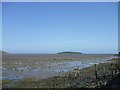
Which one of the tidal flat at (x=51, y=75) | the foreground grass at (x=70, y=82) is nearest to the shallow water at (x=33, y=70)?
the tidal flat at (x=51, y=75)

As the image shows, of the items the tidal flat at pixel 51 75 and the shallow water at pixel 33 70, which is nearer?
the tidal flat at pixel 51 75

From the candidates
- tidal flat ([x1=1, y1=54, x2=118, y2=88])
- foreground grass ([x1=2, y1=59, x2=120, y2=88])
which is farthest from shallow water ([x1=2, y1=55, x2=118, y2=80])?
foreground grass ([x1=2, y1=59, x2=120, y2=88])

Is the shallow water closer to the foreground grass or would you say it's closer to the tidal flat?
the tidal flat

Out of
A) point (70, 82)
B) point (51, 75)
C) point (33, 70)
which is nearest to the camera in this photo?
point (70, 82)

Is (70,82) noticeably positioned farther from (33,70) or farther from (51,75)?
(33,70)

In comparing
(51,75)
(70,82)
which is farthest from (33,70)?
(70,82)

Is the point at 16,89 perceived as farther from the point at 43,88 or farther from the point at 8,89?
the point at 43,88

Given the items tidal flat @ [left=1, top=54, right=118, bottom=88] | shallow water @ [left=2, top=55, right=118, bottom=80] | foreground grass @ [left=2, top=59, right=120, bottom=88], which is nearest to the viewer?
foreground grass @ [left=2, top=59, right=120, bottom=88]

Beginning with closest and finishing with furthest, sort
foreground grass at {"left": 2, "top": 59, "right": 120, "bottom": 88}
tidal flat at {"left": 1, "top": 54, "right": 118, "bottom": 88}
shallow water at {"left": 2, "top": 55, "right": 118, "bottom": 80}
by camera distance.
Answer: foreground grass at {"left": 2, "top": 59, "right": 120, "bottom": 88}
tidal flat at {"left": 1, "top": 54, "right": 118, "bottom": 88}
shallow water at {"left": 2, "top": 55, "right": 118, "bottom": 80}

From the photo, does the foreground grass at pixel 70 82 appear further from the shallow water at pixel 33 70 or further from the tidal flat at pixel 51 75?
the shallow water at pixel 33 70

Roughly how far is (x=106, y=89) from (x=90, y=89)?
5.71 ft

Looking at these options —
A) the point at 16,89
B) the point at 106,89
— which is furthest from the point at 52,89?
the point at 106,89

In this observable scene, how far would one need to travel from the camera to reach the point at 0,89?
19.3 meters

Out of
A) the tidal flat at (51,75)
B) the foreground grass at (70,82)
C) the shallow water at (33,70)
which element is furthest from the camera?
the shallow water at (33,70)
